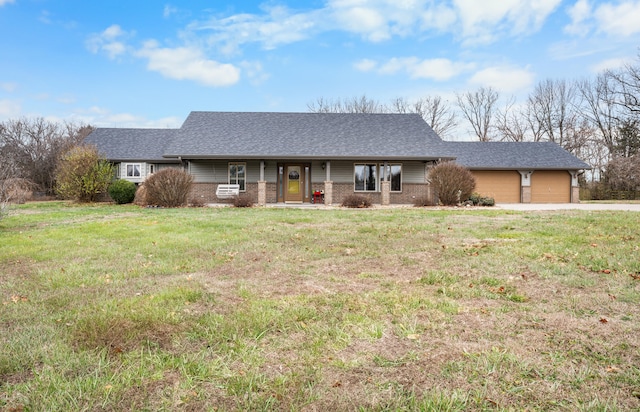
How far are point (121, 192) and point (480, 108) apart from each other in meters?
39.6

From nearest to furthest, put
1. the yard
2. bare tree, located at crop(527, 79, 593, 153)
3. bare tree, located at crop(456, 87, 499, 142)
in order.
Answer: the yard → bare tree, located at crop(527, 79, 593, 153) → bare tree, located at crop(456, 87, 499, 142)

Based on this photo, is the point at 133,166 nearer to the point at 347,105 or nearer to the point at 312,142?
the point at 312,142

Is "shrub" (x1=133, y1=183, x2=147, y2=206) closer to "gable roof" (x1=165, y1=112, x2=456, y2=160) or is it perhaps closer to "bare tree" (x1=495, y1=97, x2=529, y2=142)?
"gable roof" (x1=165, y1=112, x2=456, y2=160)

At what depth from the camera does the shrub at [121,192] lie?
19.3 m

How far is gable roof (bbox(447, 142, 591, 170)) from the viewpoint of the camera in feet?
81.6

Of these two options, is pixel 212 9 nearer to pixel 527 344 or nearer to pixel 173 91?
pixel 173 91

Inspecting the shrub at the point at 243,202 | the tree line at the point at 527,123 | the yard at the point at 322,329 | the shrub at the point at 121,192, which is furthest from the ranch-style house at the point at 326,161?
the yard at the point at 322,329

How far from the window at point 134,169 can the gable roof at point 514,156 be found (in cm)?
2249

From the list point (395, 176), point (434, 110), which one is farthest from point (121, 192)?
point (434, 110)

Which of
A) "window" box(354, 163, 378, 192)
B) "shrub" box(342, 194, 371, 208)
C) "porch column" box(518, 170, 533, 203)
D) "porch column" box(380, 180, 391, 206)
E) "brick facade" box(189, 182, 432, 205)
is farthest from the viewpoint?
"porch column" box(518, 170, 533, 203)

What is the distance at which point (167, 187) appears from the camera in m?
16.6

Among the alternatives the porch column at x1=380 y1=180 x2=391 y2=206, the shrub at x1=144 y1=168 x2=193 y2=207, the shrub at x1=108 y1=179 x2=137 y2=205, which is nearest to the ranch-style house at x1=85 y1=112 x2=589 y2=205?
the porch column at x1=380 y1=180 x2=391 y2=206

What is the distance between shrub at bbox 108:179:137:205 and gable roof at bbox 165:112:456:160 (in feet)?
9.31

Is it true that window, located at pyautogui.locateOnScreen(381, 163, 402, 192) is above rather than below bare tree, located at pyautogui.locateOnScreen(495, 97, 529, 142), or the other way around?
below
